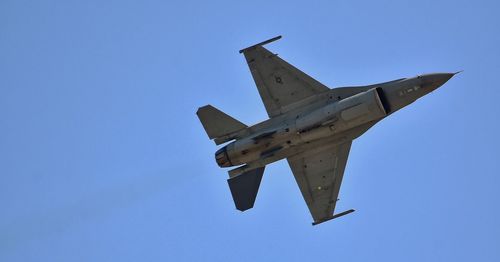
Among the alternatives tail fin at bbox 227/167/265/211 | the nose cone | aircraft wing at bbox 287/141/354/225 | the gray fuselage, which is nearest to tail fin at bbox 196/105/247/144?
the gray fuselage

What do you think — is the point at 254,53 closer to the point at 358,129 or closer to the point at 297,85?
the point at 297,85

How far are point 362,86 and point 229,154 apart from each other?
615 centimetres

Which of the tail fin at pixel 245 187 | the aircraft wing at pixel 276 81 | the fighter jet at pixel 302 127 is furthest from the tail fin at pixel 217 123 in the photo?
the tail fin at pixel 245 187

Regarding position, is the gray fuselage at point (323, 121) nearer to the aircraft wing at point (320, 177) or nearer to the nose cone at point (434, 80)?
the nose cone at point (434, 80)

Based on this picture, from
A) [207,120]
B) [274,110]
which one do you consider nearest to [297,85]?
[274,110]

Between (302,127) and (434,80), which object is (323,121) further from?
(434,80)

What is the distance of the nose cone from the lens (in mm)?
33625

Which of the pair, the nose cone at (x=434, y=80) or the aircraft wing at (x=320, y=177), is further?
the aircraft wing at (x=320, y=177)

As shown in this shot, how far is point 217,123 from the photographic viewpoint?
36500 mm

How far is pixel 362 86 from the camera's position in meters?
34.8

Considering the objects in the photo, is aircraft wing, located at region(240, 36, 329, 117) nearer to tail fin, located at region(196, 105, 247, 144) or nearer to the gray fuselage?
the gray fuselage

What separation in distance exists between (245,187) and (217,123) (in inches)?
118

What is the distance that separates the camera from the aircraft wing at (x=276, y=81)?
A: 36.1 meters

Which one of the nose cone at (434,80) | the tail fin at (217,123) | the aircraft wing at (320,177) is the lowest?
the aircraft wing at (320,177)
